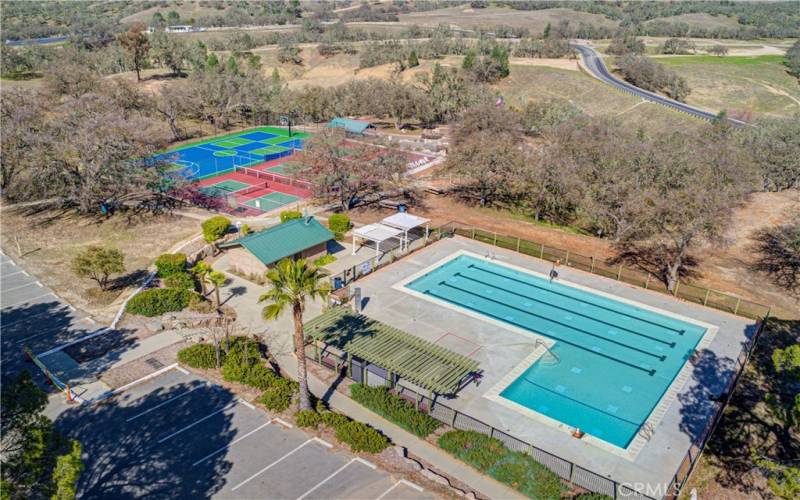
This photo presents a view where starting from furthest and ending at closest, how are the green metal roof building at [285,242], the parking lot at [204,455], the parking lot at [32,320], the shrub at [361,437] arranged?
the green metal roof building at [285,242] < the parking lot at [32,320] < the shrub at [361,437] < the parking lot at [204,455]

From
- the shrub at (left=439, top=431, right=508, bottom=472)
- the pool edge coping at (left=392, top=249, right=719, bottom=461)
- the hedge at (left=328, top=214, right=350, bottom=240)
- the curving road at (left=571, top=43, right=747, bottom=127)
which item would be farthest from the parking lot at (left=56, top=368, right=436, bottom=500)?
the curving road at (left=571, top=43, right=747, bottom=127)

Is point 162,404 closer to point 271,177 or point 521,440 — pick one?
point 521,440

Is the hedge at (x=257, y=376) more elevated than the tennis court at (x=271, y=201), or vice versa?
the hedge at (x=257, y=376)

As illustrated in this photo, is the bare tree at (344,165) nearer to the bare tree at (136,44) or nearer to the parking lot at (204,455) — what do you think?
the parking lot at (204,455)

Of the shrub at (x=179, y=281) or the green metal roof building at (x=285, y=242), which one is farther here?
the green metal roof building at (x=285, y=242)

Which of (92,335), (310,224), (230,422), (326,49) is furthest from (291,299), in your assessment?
(326,49)

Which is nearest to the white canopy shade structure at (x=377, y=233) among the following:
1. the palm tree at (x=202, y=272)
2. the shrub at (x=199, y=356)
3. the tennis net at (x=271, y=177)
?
the palm tree at (x=202, y=272)

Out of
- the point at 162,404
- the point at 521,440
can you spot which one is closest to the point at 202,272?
the point at 162,404
